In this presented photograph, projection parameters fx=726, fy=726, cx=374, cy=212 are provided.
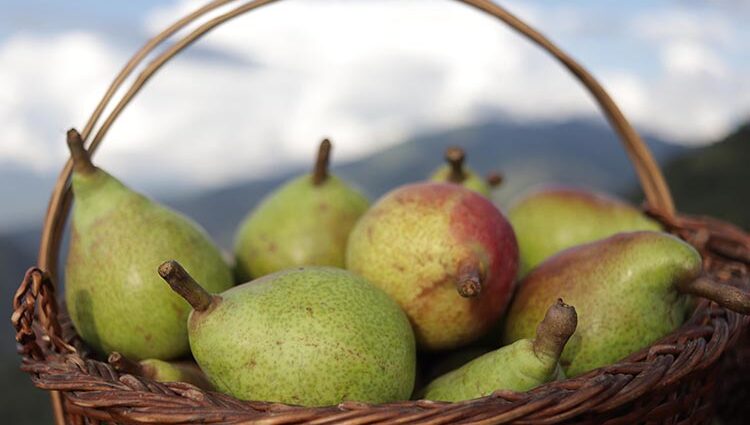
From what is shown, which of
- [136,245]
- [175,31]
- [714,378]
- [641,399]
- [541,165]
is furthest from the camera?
[541,165]

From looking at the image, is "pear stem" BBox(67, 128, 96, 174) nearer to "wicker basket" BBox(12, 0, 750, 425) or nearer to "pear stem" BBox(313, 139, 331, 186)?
"wicker basket" BBox(12, 0, 750, 425)

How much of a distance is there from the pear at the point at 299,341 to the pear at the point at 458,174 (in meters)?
0.87

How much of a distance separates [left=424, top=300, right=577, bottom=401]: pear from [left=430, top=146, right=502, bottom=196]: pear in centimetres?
84

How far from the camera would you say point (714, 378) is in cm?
170

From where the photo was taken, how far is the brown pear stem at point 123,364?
5.06ft

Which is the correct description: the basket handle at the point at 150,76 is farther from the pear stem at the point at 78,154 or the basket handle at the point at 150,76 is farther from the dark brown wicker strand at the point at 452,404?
the dark brown wicker strand at the point at 452,404

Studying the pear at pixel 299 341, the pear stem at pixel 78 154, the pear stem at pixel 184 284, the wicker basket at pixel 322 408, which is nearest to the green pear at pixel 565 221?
the wicker basket at pixel 322 408

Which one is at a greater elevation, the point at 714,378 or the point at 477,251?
the point at 477,251

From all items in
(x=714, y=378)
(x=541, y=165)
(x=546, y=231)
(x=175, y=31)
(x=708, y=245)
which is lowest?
(x=714, y=378)

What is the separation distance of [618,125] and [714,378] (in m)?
1.01

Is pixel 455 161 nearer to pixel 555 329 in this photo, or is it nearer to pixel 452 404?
pixel 555 329

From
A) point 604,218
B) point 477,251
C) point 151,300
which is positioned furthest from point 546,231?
point 151,300

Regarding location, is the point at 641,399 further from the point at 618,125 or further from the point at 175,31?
the point at 175,31

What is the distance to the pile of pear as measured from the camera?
1.46 meters
